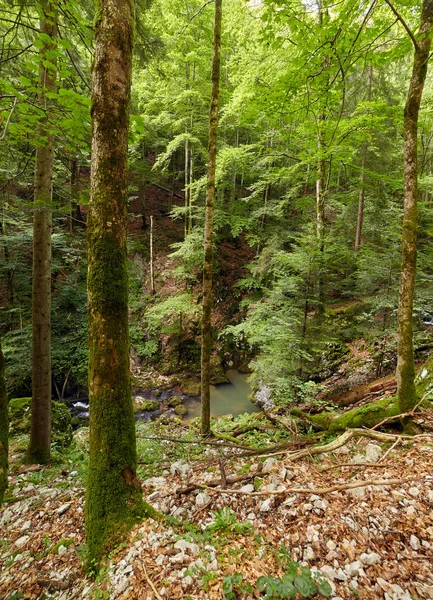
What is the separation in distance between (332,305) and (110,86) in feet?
36.5

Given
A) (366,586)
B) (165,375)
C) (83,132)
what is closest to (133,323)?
(165,375)

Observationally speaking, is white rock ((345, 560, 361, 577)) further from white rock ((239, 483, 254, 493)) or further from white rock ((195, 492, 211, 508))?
white rock ((195, 492, 211, 508))

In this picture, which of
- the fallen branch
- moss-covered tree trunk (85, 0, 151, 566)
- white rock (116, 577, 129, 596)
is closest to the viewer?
white rock (116, 577, 129, 596)

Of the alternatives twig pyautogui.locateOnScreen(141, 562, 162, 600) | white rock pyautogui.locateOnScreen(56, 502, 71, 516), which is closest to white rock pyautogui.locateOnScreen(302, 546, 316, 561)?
twig pyautogui.locateOnScreen(141, 562, 162, 600)

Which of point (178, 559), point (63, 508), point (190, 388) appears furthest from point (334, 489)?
point (190, 388)

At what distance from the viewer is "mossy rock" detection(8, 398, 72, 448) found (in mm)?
6232

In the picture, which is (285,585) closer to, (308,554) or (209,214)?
(308,554)

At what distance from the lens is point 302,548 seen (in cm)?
203

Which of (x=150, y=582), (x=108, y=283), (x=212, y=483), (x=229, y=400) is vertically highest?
(x=108, y=283)

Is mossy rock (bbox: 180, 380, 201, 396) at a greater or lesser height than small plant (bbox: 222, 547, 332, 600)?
lesser

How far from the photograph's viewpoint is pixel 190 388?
39.0ft

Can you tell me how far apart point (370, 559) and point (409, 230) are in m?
3.47

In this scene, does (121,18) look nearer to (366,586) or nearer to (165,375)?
(366,586)

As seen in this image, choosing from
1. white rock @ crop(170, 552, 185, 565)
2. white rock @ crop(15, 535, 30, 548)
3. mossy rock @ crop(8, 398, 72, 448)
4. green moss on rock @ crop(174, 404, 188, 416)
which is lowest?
green moss on rock @ crop(174, 404, 188, 416)
